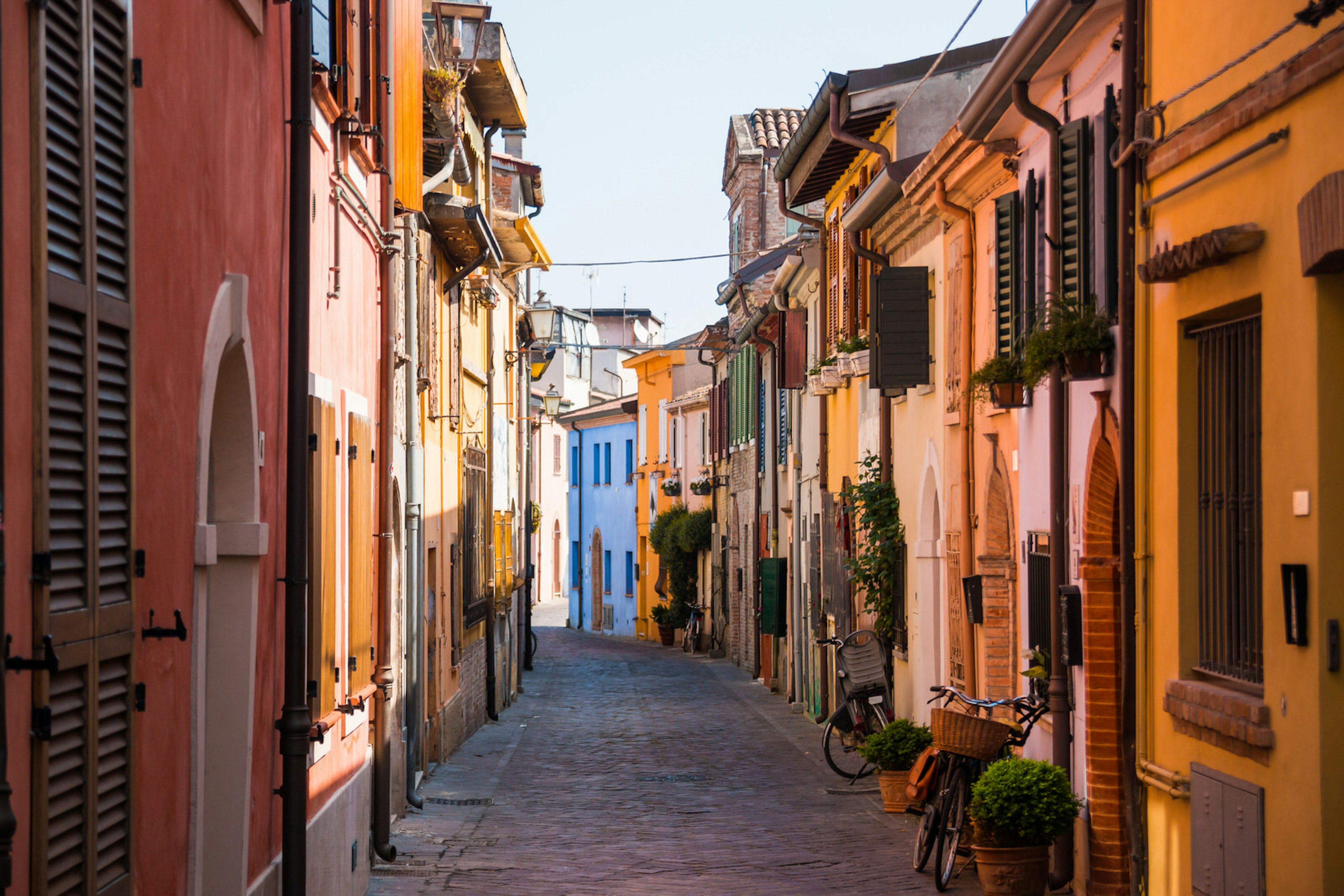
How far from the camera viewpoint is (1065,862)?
1004 centimetres

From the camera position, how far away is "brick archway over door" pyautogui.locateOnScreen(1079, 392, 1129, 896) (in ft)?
31.0

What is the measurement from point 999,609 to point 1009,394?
2361 mm

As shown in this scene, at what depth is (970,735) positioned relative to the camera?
34.6 feet

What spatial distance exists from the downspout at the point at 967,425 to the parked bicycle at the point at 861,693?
129 inches

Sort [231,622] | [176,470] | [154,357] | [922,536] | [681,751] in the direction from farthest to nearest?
[681,751] → [922,536] → [231,622] → [176,470] → [154,357]

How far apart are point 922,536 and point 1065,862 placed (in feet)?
18.5

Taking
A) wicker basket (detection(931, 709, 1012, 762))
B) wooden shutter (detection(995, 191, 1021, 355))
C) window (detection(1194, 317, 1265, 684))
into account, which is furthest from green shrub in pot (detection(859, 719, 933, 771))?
window (detection(1194, 317, 1265, 684))

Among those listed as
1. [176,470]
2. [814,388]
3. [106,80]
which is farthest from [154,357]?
[814,388]

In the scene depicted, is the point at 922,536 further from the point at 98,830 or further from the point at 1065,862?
the point at 98,830

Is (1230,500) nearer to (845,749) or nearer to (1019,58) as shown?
(1019,58)

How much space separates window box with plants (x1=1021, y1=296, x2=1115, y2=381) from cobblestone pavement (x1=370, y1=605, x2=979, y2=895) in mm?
3799

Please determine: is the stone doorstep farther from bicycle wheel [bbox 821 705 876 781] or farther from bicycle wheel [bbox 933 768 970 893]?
bicycle wheel [bbox 821 705 876 781]

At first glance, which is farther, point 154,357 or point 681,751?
point 681,751

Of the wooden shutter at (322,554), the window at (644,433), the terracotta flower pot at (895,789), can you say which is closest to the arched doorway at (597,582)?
the window at (644,433)
